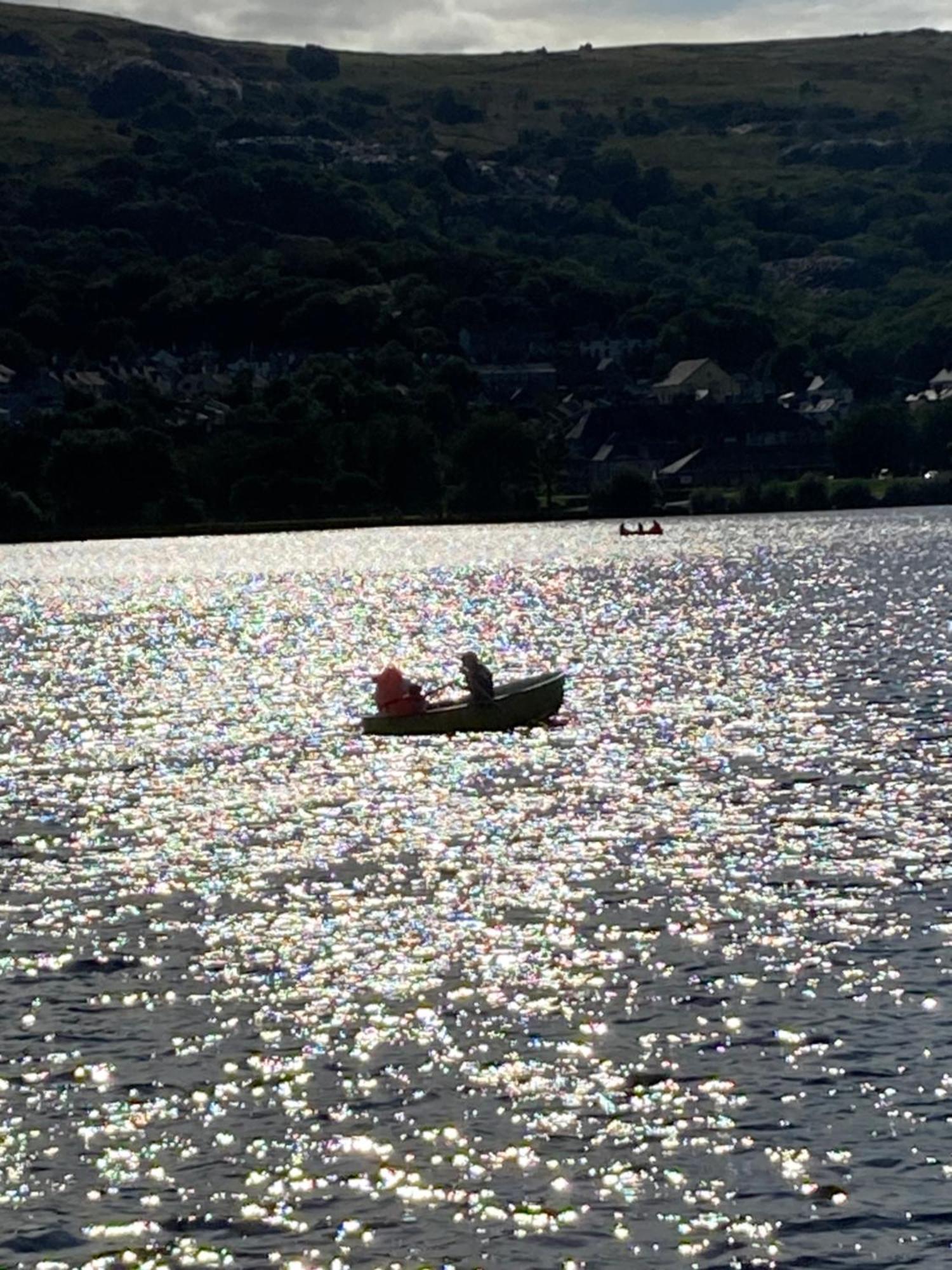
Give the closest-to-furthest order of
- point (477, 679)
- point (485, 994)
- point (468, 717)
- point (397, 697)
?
point (485, 994) → point (477, 679) → point (468, 717) → point (397, 697)

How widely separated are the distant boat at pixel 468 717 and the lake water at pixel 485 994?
0.78 meters

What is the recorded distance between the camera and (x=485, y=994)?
4009 centimetres

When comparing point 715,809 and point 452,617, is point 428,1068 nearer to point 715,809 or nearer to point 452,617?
point 715,809

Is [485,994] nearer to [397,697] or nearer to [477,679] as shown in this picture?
[477,679]

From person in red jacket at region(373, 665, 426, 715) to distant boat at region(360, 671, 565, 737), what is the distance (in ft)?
0.93

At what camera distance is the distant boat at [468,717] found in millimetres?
78688

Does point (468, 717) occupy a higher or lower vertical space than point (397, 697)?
lower

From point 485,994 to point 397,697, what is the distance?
3931 cm

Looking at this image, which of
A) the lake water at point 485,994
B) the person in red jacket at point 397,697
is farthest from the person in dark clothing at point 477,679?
the lake water at point 485,994

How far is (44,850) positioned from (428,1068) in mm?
23970

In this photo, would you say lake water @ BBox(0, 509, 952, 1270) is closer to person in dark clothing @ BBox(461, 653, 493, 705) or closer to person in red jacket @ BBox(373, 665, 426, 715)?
person in red jacket @ BBox(373, 665, 426, 715)

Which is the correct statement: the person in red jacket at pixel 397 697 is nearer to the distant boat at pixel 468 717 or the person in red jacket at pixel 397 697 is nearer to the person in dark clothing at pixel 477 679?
the distant boat at pixel 468 717

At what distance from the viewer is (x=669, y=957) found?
139 feet

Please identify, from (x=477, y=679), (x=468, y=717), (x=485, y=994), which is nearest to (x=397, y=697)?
(x=468, y=717)
